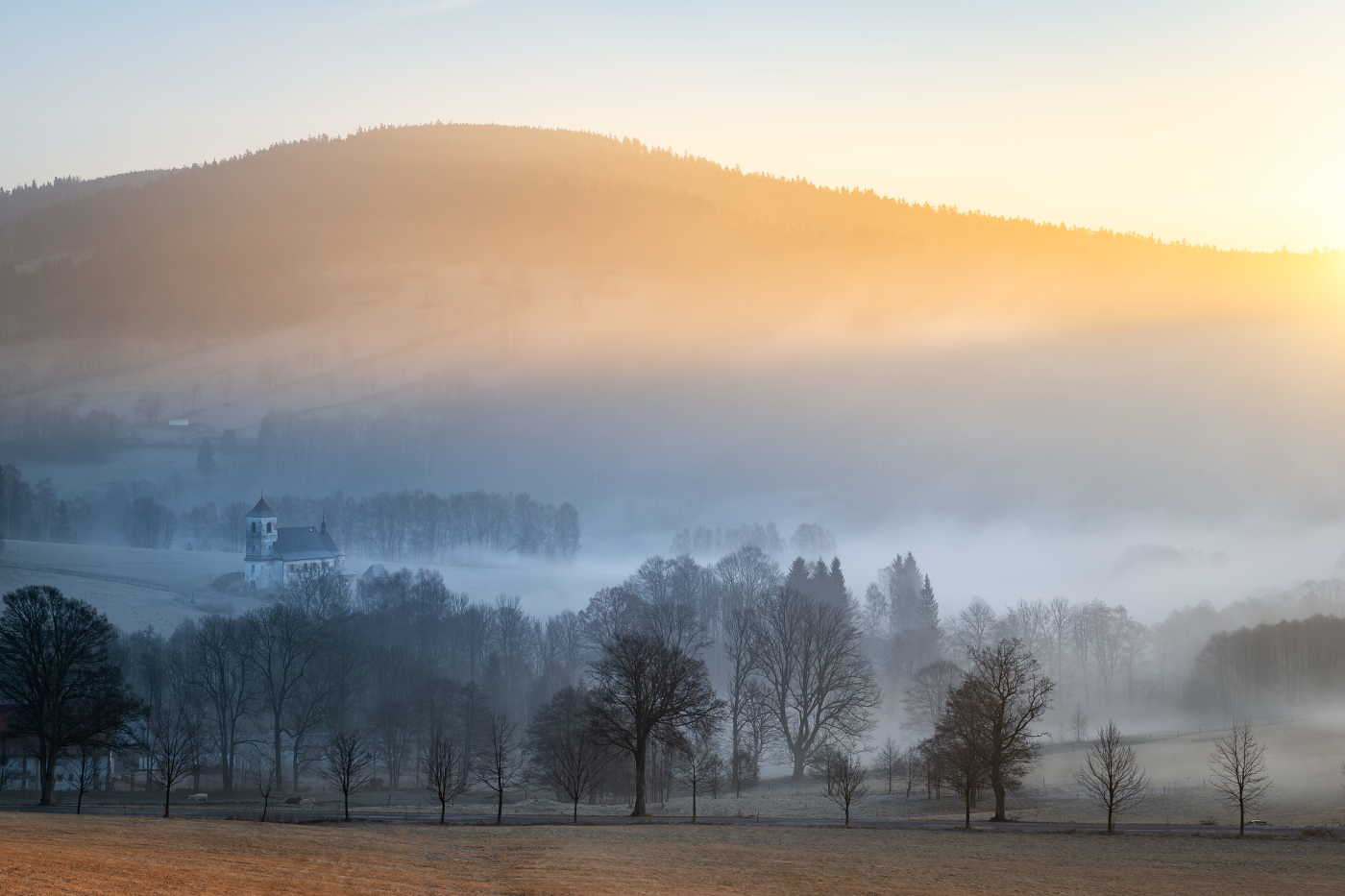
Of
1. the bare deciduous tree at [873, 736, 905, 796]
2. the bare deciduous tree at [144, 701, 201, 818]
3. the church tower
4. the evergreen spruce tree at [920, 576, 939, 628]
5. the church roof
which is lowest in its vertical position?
the bare deciduous tree at [873, 736, 905, 796]

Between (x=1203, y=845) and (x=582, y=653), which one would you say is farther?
(x=582, y=653)

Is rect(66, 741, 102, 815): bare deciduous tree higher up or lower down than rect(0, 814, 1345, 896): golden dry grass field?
lower down

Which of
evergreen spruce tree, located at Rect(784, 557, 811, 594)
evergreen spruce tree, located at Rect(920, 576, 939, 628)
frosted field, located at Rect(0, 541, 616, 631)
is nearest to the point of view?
frosted field, located at Rect(0, 541, 616, 631)

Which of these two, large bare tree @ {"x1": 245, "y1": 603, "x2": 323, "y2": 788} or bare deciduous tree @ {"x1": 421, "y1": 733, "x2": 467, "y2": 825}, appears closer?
bare deciduous tree @ {"x1": 421, "y1": 733, "x2": 467, "y2": 825}

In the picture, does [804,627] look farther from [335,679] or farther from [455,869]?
[455,869]

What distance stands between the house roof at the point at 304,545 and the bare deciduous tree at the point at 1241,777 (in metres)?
122

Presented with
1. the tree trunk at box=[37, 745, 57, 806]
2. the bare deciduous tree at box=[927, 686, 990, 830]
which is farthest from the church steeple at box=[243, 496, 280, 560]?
the bare deciduous tree at box=[927, 686, 990, 830]

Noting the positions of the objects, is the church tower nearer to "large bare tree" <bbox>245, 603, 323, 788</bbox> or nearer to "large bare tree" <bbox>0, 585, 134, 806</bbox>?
"large bare tree" <bbox>245, 603, 323, 788</bbox>

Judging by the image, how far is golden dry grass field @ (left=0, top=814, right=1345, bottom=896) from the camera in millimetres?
32094

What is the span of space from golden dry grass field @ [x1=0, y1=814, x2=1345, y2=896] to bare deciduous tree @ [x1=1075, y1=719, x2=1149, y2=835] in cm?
502

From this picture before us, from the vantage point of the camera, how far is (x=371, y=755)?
228 feet

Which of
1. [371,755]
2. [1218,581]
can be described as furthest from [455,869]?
[1218,581]

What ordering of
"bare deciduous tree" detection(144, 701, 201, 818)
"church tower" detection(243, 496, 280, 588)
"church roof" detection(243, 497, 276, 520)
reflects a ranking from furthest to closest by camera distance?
"church roof" detection(243, 497, 276, 520) < "church tower" detection(243, 496, 280, 588) < "bare deciduous tree" detection(144, 701, 201, 818)

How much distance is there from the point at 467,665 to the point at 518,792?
41.8 m
